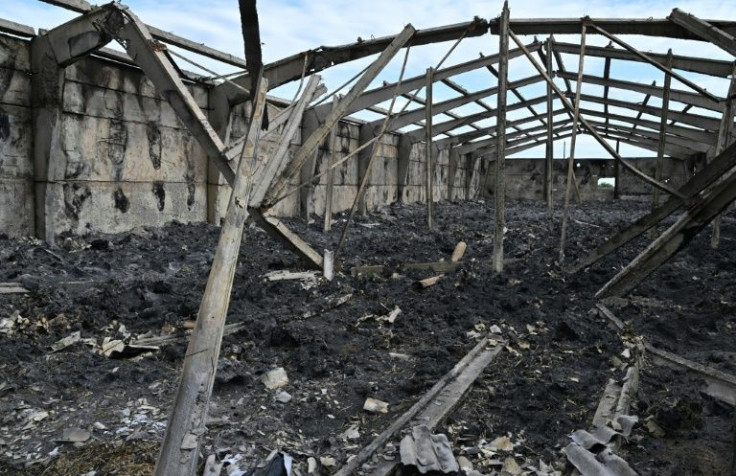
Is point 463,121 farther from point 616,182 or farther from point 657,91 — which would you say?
point 616,182

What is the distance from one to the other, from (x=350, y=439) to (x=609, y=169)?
3167cm

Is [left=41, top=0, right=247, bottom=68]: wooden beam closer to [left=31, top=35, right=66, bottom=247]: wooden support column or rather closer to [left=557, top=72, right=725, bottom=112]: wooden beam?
[left=31, top=35, right=66, bottom=247]: wooden support column

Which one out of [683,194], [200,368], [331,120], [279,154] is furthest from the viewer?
[331,120]

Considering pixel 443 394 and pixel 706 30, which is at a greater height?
pixel 706 30

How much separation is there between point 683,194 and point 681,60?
733cm

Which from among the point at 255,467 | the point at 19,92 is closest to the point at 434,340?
the point at 255,467

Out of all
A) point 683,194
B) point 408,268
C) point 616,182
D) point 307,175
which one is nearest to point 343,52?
point 408,268

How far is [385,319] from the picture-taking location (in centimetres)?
635

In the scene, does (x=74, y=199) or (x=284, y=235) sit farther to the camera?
(x=74, y=199)

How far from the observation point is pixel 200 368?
2.93 meters

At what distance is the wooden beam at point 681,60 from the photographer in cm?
1145

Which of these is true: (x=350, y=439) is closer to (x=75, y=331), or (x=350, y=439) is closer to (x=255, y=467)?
(x=255, y=467)

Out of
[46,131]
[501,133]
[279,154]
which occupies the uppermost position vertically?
[501,133]

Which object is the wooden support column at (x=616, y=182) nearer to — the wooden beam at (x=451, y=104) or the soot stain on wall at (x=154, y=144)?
the wooden beam at (x=451, y=104)
